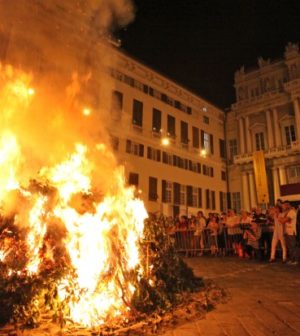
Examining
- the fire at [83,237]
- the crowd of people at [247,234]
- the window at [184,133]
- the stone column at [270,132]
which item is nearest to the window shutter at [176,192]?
the window at [184,133]

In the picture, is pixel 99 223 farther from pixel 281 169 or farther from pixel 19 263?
pixel 281 169

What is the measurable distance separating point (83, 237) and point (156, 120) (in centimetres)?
2618

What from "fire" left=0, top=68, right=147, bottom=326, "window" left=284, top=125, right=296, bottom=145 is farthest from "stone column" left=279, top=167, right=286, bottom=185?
"fire" left=0, top=68, right=147, bottom=326

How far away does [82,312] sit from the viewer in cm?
403

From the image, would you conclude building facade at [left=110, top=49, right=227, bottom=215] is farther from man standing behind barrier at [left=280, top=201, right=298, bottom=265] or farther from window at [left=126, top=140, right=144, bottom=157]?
man standing behind barrier at [left=280, top=201, right=298, bottom=265]

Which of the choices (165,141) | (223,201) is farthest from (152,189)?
(223,201)

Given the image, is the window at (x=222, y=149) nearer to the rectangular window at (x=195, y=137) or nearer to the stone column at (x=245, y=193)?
the stone column at (x=245, y=193)

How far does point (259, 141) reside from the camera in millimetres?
36000

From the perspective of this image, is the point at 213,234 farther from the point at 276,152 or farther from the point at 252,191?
the point at 252,191

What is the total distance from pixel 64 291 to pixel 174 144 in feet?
89.8

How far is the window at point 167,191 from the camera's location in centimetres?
2820

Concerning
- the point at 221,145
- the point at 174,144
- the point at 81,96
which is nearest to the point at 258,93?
the point at 221,145

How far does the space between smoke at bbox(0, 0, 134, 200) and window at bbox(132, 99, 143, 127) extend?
14119 mm

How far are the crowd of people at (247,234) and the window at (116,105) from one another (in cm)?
1471
